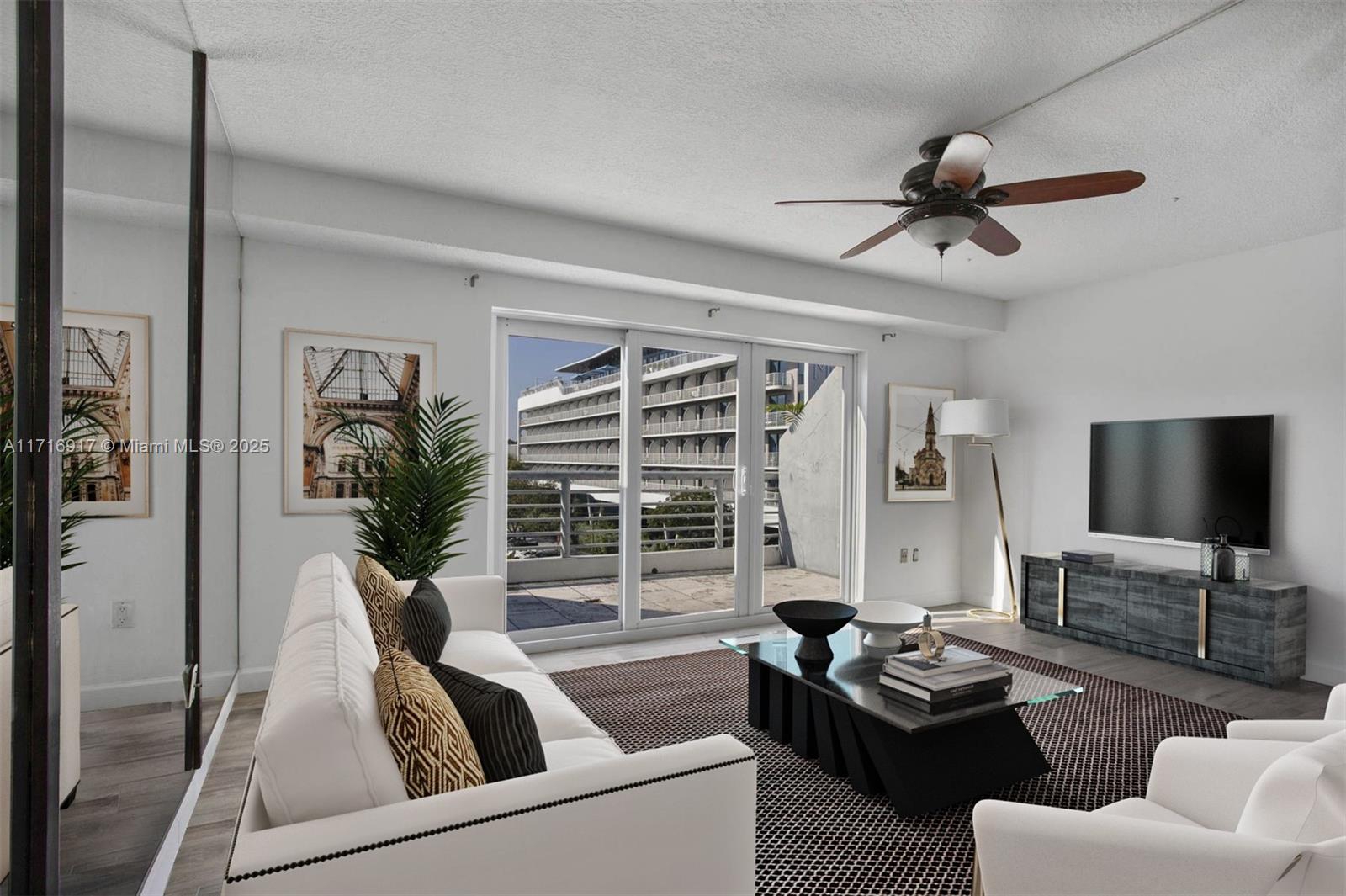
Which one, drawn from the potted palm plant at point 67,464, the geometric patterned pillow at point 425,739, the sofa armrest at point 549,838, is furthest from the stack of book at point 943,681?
the potted palm plant at point 67,464

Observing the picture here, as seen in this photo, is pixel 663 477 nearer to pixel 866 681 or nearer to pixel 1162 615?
pixel 866 681

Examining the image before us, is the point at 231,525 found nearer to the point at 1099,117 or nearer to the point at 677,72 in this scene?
the point at 677,72

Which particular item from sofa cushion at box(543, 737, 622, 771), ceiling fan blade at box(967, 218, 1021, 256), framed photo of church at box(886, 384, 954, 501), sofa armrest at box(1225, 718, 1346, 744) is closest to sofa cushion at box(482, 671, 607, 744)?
sofa cushion at box(543, 737, 622, 771)

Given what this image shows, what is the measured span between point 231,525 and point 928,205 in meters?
3.29

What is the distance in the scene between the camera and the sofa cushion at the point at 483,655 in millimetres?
2545

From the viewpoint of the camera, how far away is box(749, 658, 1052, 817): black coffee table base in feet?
7.75

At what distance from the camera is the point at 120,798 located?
62.2 inches

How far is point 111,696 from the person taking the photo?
4.87 feet

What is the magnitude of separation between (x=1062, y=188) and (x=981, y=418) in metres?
3.03

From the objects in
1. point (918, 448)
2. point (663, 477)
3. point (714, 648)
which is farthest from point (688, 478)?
point (918, 448)

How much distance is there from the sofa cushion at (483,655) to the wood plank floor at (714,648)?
750 mm

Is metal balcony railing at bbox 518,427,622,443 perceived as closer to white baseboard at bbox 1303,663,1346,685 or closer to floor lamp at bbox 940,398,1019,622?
floor lamp at bbox 940,398,1019,622

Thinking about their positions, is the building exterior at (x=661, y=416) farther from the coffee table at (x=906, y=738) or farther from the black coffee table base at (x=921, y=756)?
the black coffee table base at (x=921, y=756)

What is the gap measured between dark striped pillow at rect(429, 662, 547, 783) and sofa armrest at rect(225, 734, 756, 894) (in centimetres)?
11
